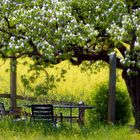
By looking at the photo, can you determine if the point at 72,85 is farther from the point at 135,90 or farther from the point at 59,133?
the point at 59,133

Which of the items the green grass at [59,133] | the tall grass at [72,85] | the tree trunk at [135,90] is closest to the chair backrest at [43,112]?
the green grass at [59,133]

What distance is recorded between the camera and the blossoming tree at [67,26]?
37.5ft

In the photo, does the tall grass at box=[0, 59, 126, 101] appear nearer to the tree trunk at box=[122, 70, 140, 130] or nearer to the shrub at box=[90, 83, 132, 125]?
the shrub at box=[90, 83, 132, 125]

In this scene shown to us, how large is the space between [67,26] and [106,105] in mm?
Result: 5093

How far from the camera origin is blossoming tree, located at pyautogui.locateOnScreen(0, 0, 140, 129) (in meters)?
11.4

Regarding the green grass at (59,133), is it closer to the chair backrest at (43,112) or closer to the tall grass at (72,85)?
the chair backrest at (43,112)

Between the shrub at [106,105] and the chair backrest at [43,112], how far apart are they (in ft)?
7.04

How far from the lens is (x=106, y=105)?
16.2 meters

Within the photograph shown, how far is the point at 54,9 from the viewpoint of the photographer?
11695 millimetres

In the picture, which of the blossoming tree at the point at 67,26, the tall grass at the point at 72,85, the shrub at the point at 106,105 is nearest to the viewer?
the blossoming tree at the point at 67,26

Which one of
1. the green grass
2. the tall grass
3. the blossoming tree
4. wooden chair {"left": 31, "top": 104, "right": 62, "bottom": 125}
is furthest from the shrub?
the tall grass

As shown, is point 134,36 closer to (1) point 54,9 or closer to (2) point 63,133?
(1) point 54,9

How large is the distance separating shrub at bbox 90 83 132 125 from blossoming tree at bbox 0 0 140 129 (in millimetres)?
3796

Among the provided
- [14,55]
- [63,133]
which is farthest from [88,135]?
[14,55]
